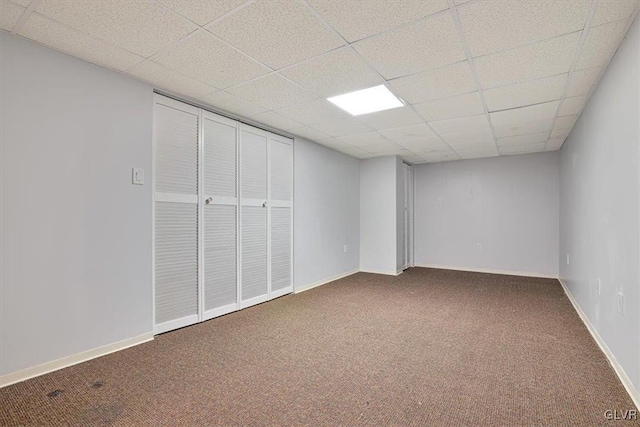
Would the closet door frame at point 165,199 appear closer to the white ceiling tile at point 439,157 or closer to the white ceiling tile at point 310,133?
the white ceiling tile at point 310,133

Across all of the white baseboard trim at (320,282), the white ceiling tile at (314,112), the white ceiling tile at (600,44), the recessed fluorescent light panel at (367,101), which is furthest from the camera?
the white baseboard trim at (320,282)

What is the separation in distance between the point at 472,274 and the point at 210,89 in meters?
5.38

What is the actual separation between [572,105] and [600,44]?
1.33 m

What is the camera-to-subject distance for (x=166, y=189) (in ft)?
9.43

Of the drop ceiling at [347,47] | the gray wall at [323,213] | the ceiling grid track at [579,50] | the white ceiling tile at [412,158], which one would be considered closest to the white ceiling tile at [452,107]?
the drop ceiling at [347,47]

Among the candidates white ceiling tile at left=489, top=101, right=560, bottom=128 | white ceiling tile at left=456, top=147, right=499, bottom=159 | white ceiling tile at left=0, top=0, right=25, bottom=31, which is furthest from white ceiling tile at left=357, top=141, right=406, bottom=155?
white ceiling tile at left=0, top=0, right=25, bottom=31

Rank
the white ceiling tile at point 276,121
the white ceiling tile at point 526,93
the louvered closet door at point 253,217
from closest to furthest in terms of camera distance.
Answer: the white ceiling tile at point 526,93, the white ceiling tile at point 276,121, the louvered closet door at point 253,217

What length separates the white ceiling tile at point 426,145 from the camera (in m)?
4.60

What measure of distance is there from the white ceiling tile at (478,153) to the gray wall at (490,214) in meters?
0.29

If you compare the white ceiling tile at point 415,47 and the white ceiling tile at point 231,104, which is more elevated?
the white ceiling tile at point 231,104

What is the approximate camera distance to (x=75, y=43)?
2082mm

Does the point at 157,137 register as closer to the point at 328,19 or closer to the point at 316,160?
the point at 328,19

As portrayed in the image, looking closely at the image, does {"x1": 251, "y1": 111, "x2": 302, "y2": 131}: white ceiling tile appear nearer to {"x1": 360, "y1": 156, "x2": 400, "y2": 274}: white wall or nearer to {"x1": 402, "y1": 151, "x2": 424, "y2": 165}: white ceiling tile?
{"x1": 360, "y1": 156, "x2": 400, "y2": 274}: white wall

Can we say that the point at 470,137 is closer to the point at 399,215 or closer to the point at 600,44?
the point at 399,215
